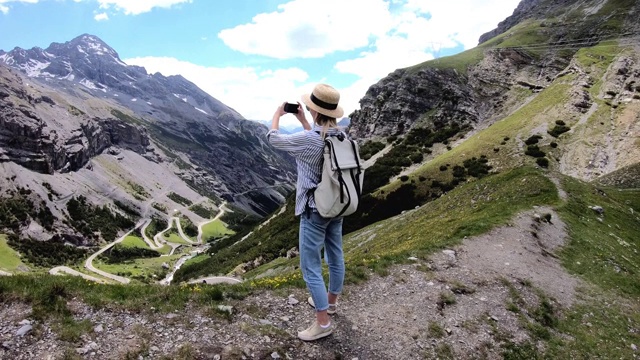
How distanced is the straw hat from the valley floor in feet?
18.4

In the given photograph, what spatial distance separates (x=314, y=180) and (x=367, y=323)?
492 centimetres

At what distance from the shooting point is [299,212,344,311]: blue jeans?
9078 mm

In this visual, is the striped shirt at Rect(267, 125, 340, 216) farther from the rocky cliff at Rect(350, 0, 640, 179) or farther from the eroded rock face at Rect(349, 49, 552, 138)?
the eroded rock face at Rect(349, 49, 552, 138)

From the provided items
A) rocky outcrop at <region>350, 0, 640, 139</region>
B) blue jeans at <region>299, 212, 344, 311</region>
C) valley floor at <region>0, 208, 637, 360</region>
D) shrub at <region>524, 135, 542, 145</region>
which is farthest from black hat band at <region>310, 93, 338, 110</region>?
rocky outcrop at <region>350, 0, 640, 139</region>

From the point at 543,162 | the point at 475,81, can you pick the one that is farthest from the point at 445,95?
the point at 543,162

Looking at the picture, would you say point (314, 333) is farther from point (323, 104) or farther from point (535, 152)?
point (535, 152)

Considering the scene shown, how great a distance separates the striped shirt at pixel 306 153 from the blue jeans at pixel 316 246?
395 millimetres

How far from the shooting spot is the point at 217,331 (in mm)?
9734

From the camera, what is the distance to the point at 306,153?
28.8 feet

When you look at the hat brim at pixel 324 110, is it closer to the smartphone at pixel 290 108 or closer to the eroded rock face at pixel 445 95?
the smartphone at pixel 290 108

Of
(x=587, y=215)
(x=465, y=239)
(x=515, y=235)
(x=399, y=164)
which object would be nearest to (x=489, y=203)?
(x=587, y=215)

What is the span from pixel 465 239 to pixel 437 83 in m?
103

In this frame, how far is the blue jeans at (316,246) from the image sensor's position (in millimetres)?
9078

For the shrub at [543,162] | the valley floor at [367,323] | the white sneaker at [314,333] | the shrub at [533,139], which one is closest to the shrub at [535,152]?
the shrub at [543,162]
